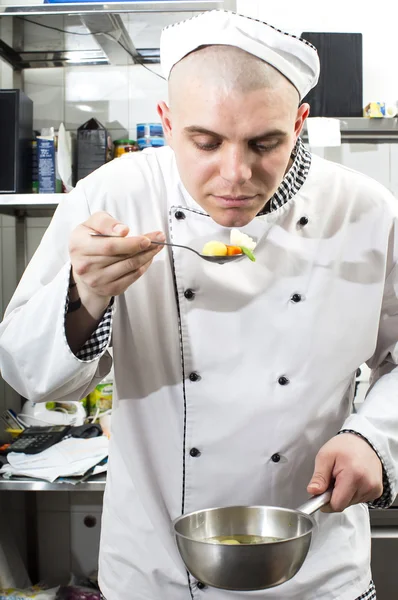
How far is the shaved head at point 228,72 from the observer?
3.04 ft

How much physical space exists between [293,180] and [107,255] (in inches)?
20.1

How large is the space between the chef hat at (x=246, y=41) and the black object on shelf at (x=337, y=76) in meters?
1.45

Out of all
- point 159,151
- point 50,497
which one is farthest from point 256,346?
point 50,497

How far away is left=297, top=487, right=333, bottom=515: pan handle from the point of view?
93cm

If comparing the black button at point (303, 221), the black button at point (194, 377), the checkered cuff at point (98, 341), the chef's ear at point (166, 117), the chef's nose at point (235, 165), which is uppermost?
the chef's ear at point (166, 117)

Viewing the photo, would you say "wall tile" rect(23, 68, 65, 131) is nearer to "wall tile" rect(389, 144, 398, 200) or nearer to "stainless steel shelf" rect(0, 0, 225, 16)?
"stainless steel shelf" rect(0, 0, 225, 16)

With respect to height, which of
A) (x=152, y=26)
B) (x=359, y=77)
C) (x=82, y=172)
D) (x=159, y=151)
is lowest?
(x=159, y=151)

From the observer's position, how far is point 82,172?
2557 millimetres

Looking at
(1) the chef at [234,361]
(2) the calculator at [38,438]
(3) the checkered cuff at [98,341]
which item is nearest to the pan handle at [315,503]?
(1) the chef at [234,361]

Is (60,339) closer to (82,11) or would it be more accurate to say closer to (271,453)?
(271,453)

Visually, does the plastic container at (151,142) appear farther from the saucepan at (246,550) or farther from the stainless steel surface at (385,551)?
the saucepan at (246,550)

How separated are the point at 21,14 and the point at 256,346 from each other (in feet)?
5.28

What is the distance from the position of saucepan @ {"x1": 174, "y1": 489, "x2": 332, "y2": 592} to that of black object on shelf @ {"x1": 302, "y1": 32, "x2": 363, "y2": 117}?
1.77 m

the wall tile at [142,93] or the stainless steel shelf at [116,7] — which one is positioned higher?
the stainless steel shelf at [116,7]
